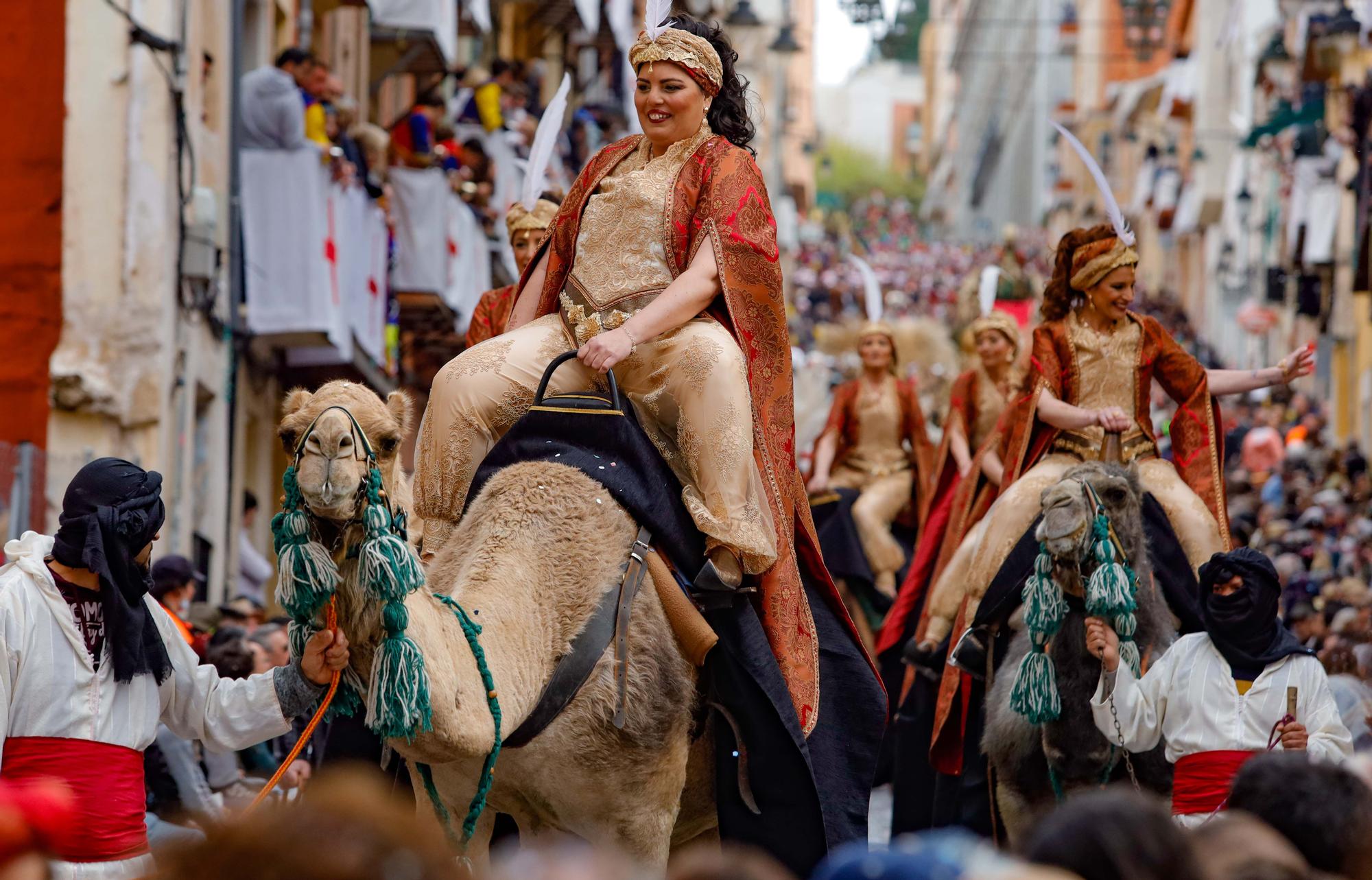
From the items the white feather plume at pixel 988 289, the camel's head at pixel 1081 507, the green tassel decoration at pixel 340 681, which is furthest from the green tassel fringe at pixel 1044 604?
the white feather plume at pixel 988 289

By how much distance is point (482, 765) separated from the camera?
6.79m

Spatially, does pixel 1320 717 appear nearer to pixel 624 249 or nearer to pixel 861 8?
pixel 624 249

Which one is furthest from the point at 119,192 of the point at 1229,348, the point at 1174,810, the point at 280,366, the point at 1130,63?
the point at 1130,63

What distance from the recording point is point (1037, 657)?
9.30 m

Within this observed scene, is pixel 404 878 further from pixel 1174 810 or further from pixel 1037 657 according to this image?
pixel 1037 657

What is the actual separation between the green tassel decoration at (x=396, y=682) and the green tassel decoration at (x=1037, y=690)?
145 inches

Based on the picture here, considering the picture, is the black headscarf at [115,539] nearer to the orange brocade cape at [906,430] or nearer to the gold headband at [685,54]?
the gold headband at [685,54]

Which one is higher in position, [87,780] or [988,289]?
[988,289]

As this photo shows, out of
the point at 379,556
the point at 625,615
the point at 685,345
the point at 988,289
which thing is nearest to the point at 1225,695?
the point at 685,345

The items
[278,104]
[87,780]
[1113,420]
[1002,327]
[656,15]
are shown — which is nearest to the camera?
[87,780]

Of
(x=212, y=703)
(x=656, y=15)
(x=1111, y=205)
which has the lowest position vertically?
(x=212, y=703)

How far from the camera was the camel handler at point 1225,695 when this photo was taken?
8375 mm

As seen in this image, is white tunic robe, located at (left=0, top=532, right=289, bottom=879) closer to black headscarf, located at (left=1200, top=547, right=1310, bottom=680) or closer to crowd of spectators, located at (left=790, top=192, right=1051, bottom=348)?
black headscarf, located at (left=1200, top=547, right=1310, bottom=680)

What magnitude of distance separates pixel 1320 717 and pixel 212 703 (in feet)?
12.8
